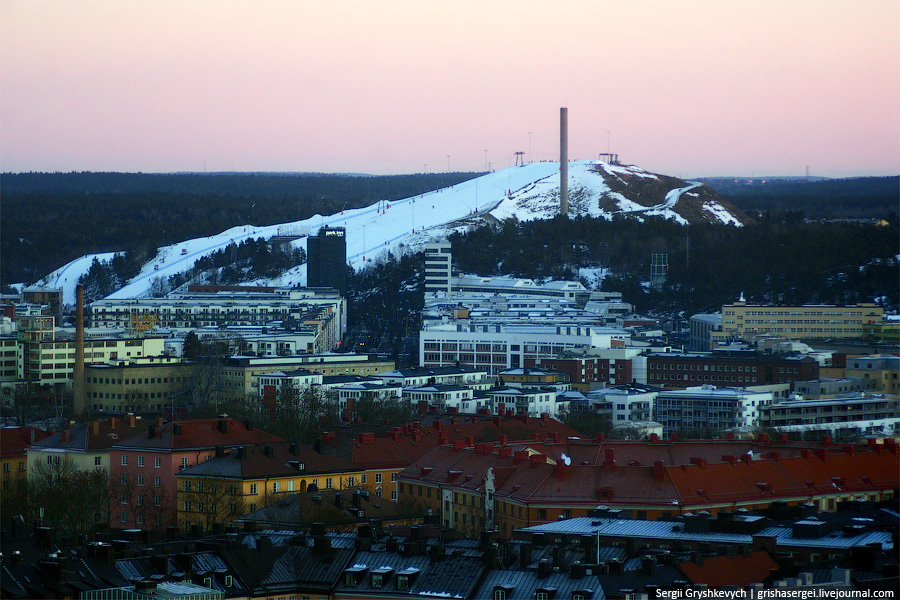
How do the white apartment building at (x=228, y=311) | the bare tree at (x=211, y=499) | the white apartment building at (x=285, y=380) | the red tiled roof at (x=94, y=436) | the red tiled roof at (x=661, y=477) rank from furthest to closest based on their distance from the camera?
the white apartment building at (x=228, y=311)
the white apartment building at (x=285, y=380)
the red tiled roof at (x=94, y=436)
the bare tree at (x=211, y=499)
the red tiled roof at (x=661, y=477)

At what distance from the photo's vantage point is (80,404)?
6500cm

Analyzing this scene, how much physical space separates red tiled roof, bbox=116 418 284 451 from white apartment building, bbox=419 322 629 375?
37220mm

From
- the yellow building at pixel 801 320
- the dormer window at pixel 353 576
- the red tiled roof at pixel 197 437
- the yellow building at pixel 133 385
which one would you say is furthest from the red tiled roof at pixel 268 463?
the yellow building at pixel 801 320

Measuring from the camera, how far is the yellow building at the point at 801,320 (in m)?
88.8

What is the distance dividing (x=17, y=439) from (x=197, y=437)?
17.9 feet

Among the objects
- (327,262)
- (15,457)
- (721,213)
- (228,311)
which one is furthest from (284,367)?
(721,213)

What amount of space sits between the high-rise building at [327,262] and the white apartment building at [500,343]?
1065 inches

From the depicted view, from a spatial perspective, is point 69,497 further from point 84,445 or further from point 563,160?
point 563,160

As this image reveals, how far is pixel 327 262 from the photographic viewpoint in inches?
4414

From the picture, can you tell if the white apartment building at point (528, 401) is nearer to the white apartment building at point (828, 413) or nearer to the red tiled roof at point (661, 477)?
the white apartment building at point (828, 413)

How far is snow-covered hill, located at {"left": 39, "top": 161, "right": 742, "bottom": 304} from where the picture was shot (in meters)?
127

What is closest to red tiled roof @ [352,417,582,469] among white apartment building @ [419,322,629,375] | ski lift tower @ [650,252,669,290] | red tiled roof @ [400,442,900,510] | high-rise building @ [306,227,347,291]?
red tiled roof @ [400,442,900,510]

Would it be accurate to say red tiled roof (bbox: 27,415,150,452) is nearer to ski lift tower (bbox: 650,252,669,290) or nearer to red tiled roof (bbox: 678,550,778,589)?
red tiled roof (bbox: 678,550,778,589)

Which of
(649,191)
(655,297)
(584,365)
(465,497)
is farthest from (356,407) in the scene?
(649,191)
